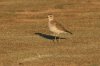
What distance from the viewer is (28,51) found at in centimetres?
1817

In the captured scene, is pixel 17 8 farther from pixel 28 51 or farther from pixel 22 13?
pixel 28 51

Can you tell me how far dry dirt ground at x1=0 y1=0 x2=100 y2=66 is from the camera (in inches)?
655

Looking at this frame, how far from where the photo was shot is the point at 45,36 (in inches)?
866

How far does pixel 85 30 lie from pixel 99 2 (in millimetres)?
15266

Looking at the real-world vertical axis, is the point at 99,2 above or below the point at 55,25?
below

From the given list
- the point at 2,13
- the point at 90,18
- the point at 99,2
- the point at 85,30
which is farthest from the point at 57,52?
the point at 99,2

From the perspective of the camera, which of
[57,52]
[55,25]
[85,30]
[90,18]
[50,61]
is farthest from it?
[90,18]

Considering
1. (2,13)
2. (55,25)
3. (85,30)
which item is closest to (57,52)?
(55,25)

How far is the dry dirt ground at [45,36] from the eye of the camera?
655 inches

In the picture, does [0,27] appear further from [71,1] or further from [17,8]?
[71,1]

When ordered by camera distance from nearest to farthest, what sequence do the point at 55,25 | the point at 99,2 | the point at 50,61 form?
the point at 50,61, the point at 55,25, the point at 99,2

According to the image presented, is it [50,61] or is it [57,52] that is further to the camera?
[57,52]

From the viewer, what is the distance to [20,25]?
2606cm

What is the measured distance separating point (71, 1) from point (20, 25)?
14.2 metres
